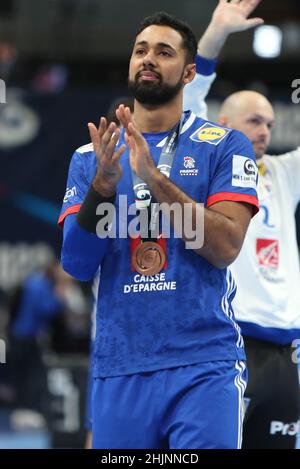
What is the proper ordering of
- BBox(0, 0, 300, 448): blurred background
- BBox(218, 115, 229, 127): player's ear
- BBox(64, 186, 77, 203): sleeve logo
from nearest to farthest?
BBox(64, 186, 77, 203): sleeve logo < BBox(218, 115, 229, 127): player's ear < BBox(0, 0, 300, 448): blurred background

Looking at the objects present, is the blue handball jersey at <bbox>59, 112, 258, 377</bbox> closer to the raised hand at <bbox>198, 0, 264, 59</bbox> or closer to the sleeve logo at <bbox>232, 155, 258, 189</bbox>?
the sleeve logo at <bbox>232, 155, 258, 189</bbox>

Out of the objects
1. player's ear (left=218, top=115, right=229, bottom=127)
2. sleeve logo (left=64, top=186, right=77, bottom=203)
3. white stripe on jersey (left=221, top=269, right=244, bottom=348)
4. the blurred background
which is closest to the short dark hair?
sleeve logo (left=64, top=186, right=77, bottom=203)

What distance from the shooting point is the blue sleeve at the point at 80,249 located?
415 centimetres

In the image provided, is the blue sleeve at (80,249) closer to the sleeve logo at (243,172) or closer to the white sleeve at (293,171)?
the sleeve logo at (243,172)

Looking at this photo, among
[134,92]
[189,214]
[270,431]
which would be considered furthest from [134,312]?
[270,431]

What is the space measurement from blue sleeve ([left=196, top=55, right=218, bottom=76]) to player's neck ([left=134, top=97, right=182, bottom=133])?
3.68ft

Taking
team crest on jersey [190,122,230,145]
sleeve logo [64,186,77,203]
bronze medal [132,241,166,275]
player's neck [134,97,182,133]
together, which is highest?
player's neck [134,97,182,133]

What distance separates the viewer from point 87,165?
14.5ft

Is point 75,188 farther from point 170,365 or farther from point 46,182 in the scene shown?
point 46,182

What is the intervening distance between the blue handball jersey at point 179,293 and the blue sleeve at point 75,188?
0.01 metres

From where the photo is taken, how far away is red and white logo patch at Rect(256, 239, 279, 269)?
5.55 m

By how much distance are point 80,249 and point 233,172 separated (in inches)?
30.0

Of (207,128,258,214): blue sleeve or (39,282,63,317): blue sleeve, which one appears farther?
(39,282,63,317): blue sleeve

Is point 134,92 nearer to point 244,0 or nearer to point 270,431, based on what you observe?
point 244,0
